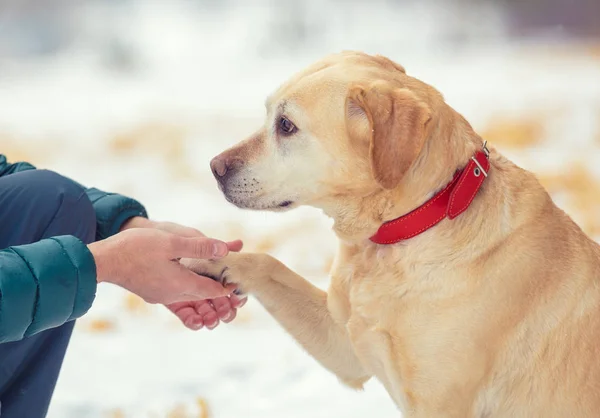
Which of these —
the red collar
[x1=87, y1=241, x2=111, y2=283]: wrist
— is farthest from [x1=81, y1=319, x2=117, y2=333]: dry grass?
the red collar

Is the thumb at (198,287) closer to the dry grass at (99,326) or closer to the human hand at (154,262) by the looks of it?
the human hand at (154,262)

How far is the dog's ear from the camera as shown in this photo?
2.04 m

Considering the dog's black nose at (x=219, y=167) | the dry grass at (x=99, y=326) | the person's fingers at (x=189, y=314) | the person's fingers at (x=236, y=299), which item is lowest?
the dry grass at (x=99, y=326)

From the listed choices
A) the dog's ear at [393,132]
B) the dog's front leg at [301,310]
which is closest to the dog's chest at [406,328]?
the dog's front leg at [301,310]

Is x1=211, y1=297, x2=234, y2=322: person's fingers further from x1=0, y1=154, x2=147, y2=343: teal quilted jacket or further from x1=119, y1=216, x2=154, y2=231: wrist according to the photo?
x1=0, y1=154, x2=147, y2=343: teal quilted jacket

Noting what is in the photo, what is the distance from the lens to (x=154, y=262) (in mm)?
2121

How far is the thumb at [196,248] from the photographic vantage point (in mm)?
2166

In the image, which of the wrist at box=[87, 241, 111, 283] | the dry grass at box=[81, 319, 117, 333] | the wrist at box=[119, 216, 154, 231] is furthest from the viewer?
the dry grass at box=[81, 319, 117, 333]

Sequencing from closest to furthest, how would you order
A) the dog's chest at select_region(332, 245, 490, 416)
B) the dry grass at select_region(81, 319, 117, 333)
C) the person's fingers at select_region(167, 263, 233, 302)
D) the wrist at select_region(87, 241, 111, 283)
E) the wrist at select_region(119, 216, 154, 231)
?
the wrist at select_region(87, 241, 111, 283) → the dog's chest at select_region(332, 245, 490, 416) → the person's fingers at select_region(167, 263, 233, 302) → the wrist at select_region(119, 216, 154, 231) → the dry grass at select_region(81, 319, 117, 333)

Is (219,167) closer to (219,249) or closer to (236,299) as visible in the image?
(219,249)

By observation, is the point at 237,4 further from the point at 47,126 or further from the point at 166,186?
the point at 166,186

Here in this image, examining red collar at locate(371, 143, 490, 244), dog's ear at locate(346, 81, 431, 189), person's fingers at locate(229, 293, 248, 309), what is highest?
dog's ear at locate(346, 81, 431, 189)

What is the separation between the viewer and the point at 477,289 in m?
2.12

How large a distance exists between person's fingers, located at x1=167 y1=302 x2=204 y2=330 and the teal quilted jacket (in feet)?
2.39
